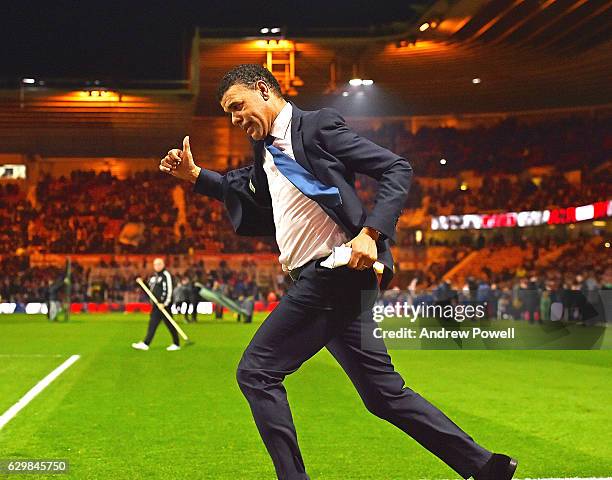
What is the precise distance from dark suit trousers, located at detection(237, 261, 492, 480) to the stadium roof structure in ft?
103

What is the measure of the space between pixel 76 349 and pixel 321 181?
14.9 m

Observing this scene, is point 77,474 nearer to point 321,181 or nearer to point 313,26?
point 321,181

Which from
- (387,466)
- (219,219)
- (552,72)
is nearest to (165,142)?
(219,219)

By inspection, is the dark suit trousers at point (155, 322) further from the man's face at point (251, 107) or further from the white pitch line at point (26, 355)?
the man's face at point (251, 107)

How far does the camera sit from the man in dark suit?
4.14 m

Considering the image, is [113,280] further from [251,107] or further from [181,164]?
[251,107]

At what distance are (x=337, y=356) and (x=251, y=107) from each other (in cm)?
128

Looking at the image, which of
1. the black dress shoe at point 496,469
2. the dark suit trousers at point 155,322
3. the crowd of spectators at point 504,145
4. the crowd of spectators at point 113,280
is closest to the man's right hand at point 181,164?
the black dress shoe at point 496,469

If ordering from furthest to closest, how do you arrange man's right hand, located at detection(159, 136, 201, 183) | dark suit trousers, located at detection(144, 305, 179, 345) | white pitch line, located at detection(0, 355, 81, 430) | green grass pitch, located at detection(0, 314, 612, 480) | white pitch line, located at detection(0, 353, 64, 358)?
dark suit trousers, located at detection(144, 305, 179, 345), white pitch line, located at detection(0, 353, 64, 358), white pitch line, located at detection(0, 355, 81, 430), green grass pitch, located at detection(0, 314, 612, 480), man's right hand, located at detection(159, 136, 201, 183)

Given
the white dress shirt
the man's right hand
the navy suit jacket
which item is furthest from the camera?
the man's right hand

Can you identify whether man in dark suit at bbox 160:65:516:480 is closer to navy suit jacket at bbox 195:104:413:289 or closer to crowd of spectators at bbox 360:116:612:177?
navy suit jacket at bbox 195:104:413:289

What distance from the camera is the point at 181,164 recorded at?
483 centimetres

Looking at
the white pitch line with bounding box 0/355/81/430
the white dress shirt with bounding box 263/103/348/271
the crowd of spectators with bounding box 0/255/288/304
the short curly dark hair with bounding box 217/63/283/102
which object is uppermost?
the short curly dark hair with bounding box 217/63/283/102

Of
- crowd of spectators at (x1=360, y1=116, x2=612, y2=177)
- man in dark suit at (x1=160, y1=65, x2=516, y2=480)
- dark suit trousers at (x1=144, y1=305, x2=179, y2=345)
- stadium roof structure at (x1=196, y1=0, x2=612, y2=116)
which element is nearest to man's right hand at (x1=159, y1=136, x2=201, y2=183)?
man in dark suit at (x1=160, y1=65, x2=516, y2=480)
